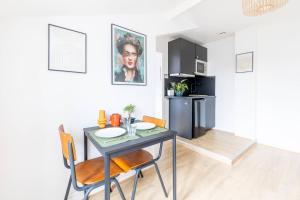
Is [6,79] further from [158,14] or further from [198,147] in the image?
[198,147]

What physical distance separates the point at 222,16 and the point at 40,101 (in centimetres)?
281

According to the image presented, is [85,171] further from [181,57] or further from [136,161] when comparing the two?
[181,57]

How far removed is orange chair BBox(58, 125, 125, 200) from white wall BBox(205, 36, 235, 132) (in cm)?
308

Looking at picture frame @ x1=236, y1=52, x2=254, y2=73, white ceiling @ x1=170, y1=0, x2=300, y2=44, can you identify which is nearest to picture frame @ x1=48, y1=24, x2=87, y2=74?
white ceiling @ x1=170, y1=0, x2=300, y2=44

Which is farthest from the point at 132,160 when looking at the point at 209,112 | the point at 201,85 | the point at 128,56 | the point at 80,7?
the point at 201,85

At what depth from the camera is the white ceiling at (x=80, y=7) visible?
1.00 meters

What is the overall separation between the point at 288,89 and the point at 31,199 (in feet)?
12.5

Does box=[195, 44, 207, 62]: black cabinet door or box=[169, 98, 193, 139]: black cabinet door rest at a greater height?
box=[195, 44, 207, 62]: black cabinet door

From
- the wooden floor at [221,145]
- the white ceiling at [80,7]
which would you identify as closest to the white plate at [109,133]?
the white ceiling at [80,7]

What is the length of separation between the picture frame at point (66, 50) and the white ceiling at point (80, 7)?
0.49ft

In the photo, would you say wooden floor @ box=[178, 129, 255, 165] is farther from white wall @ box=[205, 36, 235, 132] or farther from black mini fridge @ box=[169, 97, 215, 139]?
white wall @ box=[205, 36, 235, 132]

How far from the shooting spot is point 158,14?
2055mm

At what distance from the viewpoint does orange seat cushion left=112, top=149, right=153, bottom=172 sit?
1.24 meters

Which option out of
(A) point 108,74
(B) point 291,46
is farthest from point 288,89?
(A) point 108,74
